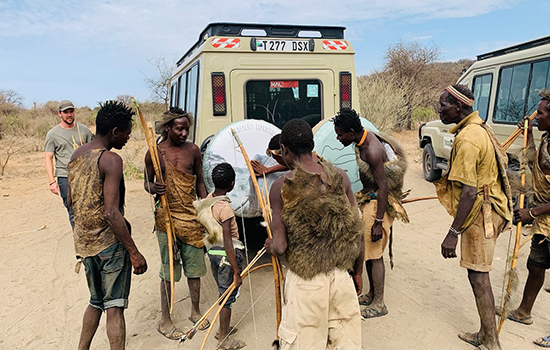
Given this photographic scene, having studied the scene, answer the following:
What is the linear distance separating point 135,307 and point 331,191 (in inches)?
106

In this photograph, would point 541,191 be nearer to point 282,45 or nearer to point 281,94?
point 281,94

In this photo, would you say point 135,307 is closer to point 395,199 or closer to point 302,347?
point 302,347

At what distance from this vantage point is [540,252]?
321 centimetres

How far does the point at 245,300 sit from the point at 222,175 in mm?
1593

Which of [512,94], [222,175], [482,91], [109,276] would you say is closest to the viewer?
[109,276]

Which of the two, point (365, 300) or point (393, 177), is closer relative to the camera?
point (393, 177)

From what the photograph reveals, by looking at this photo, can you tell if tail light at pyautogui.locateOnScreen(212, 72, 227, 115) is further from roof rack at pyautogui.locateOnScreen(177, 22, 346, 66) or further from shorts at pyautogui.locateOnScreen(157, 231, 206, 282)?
shorts at pyautogui.locateOnScreen(157, 231, 206, 282)

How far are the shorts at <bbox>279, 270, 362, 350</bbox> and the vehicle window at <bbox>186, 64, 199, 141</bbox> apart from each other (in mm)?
3156

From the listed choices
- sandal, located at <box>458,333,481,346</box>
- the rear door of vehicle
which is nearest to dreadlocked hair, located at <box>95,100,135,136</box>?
the rear door of vehicle

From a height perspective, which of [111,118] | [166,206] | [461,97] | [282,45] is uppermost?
[282,45]

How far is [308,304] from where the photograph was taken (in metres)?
2.00

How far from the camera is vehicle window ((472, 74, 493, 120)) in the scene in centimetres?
709

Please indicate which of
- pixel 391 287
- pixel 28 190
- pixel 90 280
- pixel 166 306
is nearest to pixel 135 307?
pixel 166 306

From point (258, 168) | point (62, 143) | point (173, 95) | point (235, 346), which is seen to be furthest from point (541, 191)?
point (173, 95)
